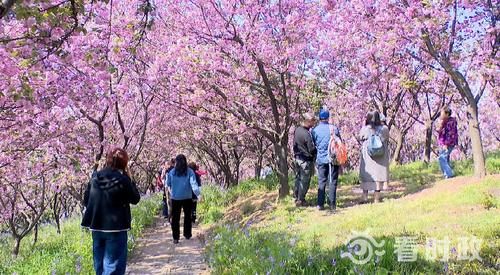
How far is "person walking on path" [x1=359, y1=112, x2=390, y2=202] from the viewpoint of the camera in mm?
8234

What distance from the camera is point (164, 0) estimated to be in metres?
11.1

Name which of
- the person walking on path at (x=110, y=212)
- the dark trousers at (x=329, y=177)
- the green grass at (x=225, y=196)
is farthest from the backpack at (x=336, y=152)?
the green grass at (x=225, y=196)

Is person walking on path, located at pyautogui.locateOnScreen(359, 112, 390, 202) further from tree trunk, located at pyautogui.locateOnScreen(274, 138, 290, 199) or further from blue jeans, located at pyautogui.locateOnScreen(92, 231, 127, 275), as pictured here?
blue jeans, located at pyautogui.locateOnScreen(92, 231, 127, 275)

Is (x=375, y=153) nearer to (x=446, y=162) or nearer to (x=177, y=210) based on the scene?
(x=446, y=162)

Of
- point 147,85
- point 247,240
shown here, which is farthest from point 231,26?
point 247,240

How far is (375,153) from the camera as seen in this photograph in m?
8.23

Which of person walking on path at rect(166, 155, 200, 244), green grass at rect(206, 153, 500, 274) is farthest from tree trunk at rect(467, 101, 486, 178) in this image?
person walking on path at rect(166, 155, 200, 244)

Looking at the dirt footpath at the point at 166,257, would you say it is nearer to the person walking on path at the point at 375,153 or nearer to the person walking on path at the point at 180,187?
the person walking on path at the point at 180,187

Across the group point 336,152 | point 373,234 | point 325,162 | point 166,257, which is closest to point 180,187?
point 166,257

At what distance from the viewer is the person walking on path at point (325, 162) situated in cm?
828

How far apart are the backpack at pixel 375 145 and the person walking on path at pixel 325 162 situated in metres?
0.61

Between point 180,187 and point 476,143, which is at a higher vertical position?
point 476,143

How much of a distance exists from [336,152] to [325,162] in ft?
1.22

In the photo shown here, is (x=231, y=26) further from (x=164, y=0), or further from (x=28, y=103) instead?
(x=28, y=103)
